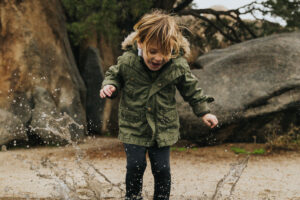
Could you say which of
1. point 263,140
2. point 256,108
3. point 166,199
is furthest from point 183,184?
point 263,140

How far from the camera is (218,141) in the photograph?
17.7 ft

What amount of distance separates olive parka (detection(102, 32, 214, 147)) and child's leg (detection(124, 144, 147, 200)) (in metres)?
0.05

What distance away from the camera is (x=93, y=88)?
7.19 m

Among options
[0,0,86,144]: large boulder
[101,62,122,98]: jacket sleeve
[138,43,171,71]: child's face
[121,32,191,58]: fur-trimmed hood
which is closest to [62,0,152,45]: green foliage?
[0,0,86,144]: large boulder

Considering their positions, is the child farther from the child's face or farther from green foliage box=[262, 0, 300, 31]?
green foliage box=[262, 0, 300, 31]

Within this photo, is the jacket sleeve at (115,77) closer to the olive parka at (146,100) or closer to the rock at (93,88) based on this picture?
the olive parka at (146,100)

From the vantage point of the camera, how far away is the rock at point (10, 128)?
5344mm

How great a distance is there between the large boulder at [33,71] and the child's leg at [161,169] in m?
2.88

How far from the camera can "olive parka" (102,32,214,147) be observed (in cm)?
257

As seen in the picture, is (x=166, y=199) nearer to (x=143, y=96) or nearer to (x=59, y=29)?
(x=143, y=96)

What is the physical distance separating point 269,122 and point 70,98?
302 centimetres

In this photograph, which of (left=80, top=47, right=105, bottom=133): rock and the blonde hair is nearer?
the blonde hair

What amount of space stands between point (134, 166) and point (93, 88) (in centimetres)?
477

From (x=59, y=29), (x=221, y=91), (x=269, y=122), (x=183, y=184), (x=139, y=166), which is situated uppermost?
(x=59, y=29)
